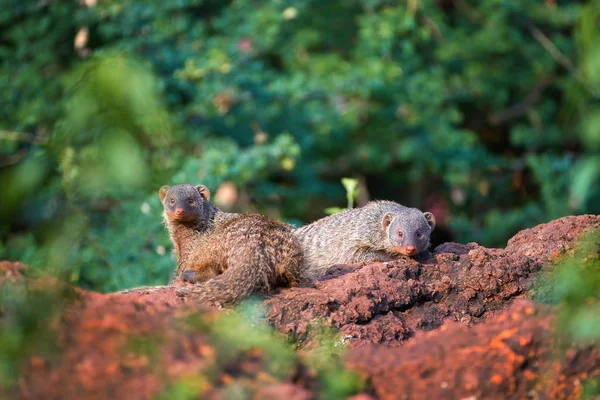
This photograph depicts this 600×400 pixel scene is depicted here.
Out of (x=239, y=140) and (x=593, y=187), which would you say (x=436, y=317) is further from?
(x=593, y=187)

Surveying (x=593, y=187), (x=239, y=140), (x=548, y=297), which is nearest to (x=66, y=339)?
(x=548, y=297)

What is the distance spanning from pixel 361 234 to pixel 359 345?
63.0 inches

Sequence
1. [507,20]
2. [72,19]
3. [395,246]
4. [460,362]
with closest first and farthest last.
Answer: [460,362], [395,246], [72,19], [507,20]

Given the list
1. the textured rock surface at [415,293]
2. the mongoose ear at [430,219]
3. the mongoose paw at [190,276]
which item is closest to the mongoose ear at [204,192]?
the mongoose paw at [190,276]

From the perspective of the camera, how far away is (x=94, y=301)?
2.39 metres

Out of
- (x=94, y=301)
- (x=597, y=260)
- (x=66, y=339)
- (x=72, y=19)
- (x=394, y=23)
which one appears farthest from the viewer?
(x=394, y=23)

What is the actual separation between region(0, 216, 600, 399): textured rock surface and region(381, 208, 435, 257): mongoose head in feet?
2.14

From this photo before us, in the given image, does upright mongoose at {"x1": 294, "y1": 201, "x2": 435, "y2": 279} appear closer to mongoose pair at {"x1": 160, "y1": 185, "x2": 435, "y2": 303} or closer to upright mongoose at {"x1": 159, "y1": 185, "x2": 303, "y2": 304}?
mongoose pair at {"x1": 160, "y1": 185, "x2": 435, "y2": 303}

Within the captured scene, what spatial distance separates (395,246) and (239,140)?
385 cm

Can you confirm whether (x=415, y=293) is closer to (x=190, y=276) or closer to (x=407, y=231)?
(x=407, y=231)

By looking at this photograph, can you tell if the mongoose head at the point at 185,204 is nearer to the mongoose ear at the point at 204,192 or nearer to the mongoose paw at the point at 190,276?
the mongoose ear at the point at 204,192

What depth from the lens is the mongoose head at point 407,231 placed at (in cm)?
409

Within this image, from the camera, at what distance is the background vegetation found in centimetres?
664

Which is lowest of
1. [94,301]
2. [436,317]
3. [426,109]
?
[426,109]
